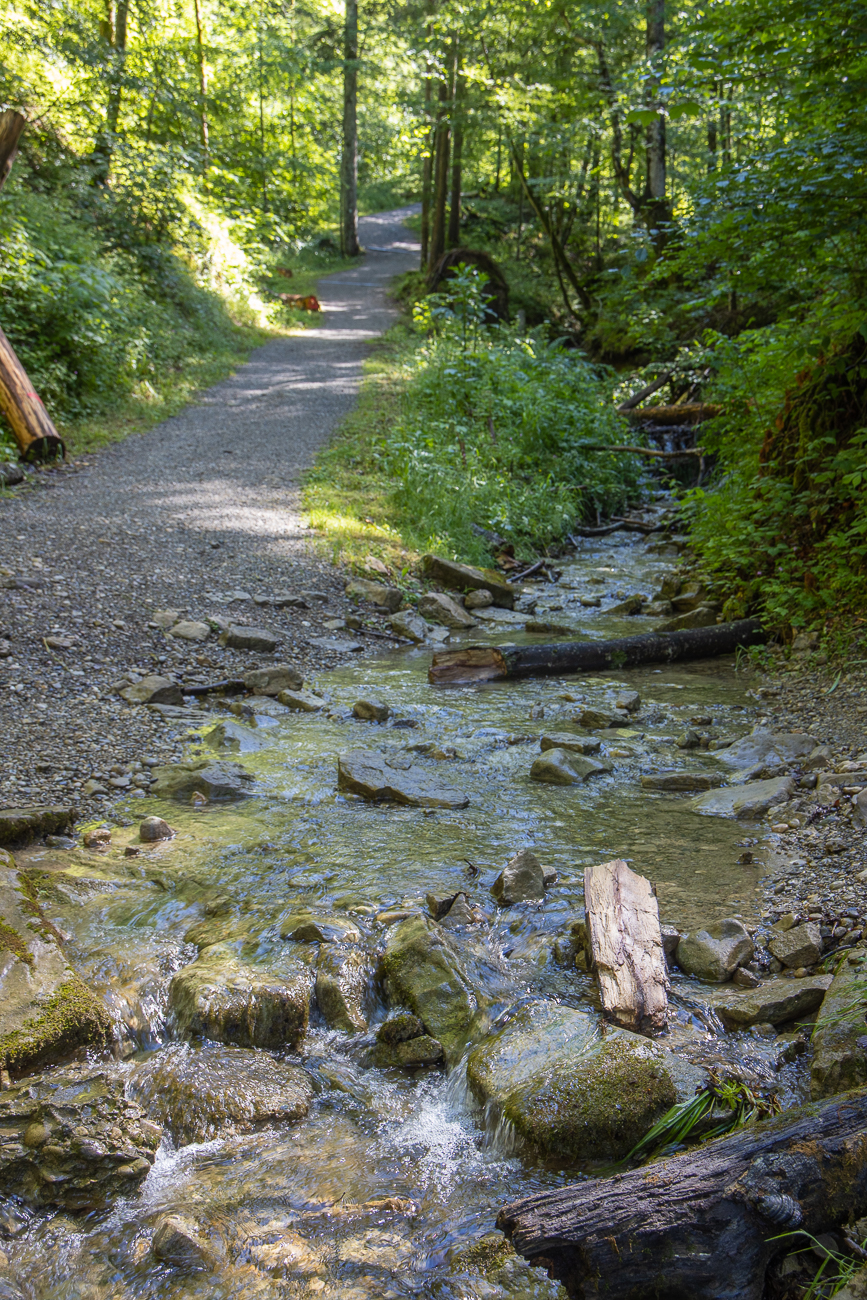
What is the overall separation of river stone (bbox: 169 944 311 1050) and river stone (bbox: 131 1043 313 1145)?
56mm

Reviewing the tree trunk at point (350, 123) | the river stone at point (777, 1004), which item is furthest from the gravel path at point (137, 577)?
the tree trunk at point (350, 123)

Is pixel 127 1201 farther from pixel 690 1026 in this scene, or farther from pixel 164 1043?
pixel 690 1026

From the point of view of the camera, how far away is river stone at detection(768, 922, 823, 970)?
290cm

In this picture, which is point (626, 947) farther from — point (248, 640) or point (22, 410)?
point (22, 410)

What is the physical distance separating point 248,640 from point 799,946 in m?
4.28

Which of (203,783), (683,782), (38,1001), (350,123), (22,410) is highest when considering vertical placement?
(350,123)

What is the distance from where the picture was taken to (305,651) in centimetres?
641

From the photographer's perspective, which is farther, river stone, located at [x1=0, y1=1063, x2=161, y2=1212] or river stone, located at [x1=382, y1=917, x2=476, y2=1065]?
river stone, located at [x1=382, y1=917, x2=476, y2=1065]

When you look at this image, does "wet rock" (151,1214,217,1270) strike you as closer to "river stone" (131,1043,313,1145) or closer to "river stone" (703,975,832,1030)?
"river stone" (131,1043,313,1145)

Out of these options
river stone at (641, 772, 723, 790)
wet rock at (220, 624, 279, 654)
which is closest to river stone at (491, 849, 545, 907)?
river stone at (641, 772, 723, 790)

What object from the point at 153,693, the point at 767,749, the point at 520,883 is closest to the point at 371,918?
the point at 520,883

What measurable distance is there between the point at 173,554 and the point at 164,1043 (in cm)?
527

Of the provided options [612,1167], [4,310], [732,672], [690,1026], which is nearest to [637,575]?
[732,672]

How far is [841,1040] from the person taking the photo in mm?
2379
